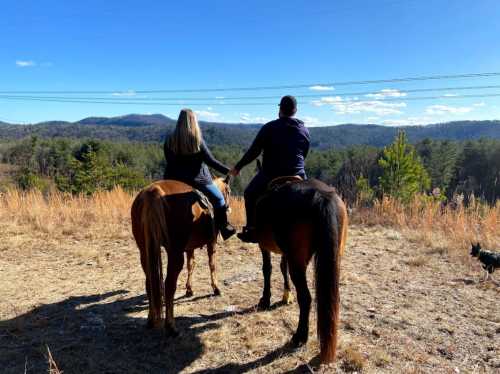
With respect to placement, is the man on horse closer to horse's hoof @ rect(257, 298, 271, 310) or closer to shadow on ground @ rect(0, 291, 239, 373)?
horse's hoof @ rect(257, 298, 271, 310)

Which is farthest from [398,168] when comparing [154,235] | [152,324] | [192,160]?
[154,235]

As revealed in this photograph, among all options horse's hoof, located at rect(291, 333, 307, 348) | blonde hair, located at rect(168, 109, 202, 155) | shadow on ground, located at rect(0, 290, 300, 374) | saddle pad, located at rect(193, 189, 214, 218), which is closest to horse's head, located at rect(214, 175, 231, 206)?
saddle pad, located at rect(193, 189, 214, 218)

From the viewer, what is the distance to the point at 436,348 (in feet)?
11.3

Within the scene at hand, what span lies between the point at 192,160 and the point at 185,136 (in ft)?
1.17

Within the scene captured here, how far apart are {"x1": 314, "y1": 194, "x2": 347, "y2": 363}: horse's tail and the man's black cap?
1.48m

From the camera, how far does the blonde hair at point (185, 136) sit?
407 cm

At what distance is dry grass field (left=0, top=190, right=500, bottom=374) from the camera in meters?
3.20

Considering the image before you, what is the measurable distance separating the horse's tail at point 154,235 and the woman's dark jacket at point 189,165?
0.78m

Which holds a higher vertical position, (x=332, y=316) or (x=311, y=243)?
(x=311, y=243)

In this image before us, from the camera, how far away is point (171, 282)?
3525mm

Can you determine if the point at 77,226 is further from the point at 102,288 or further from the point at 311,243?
the point at 311,243

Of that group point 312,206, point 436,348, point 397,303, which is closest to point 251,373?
point 312,206

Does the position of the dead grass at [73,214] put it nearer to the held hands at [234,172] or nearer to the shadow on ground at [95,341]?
the shadow on ground at [95,341]

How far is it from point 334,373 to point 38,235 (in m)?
7.04
